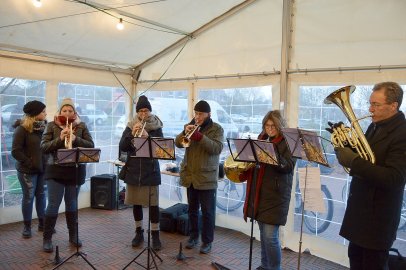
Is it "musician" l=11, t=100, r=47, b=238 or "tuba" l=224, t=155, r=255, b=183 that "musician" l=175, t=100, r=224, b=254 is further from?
"musician" l=11, t=100, r=47, b=238

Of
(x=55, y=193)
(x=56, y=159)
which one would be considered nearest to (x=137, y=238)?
(x=55, y=193)

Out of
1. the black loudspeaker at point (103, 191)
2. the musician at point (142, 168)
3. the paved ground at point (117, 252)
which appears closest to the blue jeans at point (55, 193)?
the paved ground at point (117, 252)

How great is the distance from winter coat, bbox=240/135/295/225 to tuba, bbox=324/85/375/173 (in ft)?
2.11

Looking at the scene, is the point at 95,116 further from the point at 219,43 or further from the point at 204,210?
the point at 204,210

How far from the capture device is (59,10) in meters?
3.83

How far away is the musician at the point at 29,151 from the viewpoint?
4039 millimetres

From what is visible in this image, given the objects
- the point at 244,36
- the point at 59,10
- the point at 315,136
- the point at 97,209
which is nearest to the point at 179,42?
the point at 244,36

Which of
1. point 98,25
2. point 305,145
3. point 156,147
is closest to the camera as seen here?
point 305,145

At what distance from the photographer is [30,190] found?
4.20m

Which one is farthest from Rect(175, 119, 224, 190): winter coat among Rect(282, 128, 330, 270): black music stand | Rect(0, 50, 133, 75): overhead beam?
Rect(0, 50, 133, 75): overhead beam

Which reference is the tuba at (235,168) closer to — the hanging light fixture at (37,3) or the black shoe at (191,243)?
the black shoe at (191,243)

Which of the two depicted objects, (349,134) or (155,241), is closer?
(349,134)

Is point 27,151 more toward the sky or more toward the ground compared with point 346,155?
more toward the ground

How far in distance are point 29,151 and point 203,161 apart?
7.18 ft
